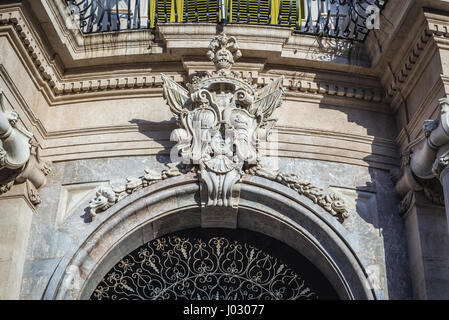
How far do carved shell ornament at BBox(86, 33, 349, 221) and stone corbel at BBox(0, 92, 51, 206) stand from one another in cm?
75

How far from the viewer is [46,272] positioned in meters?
10.2

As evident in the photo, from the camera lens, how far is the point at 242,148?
35.3ft

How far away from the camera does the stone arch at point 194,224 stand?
10273mm

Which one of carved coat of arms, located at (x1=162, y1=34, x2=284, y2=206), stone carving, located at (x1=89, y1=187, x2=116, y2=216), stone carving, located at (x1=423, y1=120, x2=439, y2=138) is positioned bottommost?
stone carving, located at (x1=89, y1=187, x2=116, y2=216)

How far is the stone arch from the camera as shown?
10.3 m

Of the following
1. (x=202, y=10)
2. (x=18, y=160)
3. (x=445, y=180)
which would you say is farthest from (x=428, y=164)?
(x=18, y=160)

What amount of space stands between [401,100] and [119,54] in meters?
3.38

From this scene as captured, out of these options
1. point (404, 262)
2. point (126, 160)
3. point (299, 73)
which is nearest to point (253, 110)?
point (299, 73)

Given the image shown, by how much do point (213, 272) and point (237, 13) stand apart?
3.33 m

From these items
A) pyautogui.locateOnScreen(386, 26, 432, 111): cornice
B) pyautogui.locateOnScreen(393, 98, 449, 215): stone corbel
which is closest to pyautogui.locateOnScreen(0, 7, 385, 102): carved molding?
pyautogui.locateOnScreen(386, 26, 432, 111): cornice

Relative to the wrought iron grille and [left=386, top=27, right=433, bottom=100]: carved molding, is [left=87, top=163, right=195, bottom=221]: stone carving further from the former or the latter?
[left=386, top=27, right=433, bottom=100]: carved molding

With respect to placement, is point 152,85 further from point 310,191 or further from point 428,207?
point 428,207

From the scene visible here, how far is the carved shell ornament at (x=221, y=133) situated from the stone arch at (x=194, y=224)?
118mm

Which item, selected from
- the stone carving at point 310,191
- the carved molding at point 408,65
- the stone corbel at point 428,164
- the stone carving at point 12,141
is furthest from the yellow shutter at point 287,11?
the stone carving at point 12,141
